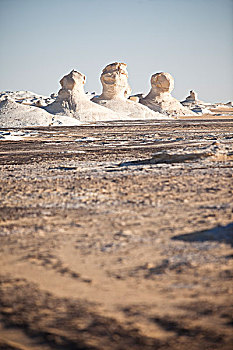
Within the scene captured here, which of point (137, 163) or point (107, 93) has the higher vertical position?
point (107, 93)

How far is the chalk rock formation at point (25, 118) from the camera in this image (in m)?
33.2

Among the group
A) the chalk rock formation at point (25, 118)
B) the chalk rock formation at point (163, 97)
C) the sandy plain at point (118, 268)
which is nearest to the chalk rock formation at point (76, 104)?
the chalk rock formation at point (25, 118)

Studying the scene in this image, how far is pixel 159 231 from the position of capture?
13.4 feet

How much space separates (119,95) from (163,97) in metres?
8.64

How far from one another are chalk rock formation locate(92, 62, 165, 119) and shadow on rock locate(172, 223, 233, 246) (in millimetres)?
42190

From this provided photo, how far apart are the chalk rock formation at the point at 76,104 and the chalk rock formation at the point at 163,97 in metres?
12.8

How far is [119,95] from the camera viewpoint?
4950 cm

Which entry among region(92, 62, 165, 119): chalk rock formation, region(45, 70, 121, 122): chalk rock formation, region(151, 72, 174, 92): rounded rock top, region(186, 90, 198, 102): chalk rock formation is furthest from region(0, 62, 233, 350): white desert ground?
region(186, 90, 198, 102): chalk rock formation

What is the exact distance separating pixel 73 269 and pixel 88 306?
0.57 m

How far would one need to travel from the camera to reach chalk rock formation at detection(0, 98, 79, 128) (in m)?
33.2

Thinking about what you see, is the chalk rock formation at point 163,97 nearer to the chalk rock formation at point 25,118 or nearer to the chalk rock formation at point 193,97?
the chalk rock formation at point 25,118

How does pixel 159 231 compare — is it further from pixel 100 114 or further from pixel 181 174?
pixel 100 114

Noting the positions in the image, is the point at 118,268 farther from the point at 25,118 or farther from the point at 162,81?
the point at 162,81

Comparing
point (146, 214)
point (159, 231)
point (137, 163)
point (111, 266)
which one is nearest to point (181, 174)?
point (137, 163)
